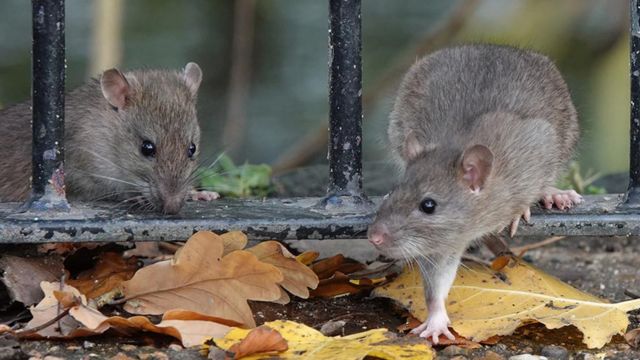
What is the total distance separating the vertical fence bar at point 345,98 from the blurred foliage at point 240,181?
1.60m

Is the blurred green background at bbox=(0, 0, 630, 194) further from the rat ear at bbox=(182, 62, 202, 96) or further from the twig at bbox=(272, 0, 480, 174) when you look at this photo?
the rat ear at bbox=(182, 62, 202, 96)

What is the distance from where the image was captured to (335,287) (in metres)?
4.76

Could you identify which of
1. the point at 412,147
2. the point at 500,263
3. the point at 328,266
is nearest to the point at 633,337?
the point at 500,263

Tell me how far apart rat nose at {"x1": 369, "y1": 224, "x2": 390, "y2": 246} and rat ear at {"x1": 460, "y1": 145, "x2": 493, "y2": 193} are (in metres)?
0.39

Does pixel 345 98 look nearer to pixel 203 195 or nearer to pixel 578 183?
pixel 203 195

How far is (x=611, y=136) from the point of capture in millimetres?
8484

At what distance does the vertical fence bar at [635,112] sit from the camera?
4660mm

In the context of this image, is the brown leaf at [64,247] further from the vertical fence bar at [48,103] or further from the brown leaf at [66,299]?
the brown leaf at [66,299]

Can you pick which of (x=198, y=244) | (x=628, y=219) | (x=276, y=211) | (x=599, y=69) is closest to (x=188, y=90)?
(x=276, y=211)

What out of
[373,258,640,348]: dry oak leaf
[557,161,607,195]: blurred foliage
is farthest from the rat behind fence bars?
[557,161,607,195]: blurred foliage

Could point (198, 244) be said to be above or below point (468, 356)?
above

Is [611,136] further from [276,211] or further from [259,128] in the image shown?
[276,211]

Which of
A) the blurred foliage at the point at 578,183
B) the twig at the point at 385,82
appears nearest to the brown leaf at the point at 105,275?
the blurred foliage at the point at 578,183

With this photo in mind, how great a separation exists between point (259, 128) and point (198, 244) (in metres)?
4.61
